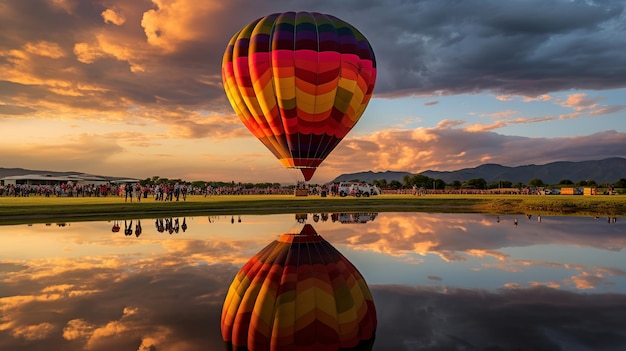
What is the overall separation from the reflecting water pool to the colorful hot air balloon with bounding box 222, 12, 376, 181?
9.88 metres

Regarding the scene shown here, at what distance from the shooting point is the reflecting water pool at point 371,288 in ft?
25.3

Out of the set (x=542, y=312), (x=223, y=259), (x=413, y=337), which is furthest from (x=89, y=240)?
(x=542, y=312)

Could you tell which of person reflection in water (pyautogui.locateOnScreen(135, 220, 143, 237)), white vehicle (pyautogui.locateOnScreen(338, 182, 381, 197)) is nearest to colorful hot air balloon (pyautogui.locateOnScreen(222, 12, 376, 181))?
person reflection in water (pyautogui.locateOnScreen(135, 220, 143, 237))

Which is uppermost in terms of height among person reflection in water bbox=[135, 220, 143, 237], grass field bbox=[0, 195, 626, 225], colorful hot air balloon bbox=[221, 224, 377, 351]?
grass field bbox=[0, 195, 626, 225]

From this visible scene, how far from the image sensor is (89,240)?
752 inches

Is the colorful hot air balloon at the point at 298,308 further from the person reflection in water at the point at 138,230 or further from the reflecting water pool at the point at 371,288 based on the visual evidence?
the person reflection in water at the point at 138,230

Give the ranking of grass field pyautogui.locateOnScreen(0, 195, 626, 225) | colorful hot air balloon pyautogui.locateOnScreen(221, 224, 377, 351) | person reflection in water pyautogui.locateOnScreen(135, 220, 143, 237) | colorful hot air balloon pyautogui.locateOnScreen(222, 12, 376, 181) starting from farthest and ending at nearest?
grass field pyautogui.locateOnScreen(0, 195, 626, 225) → colorful hot air balloon pyautogui.locateOnScreen(222, 12, 376, 181) → person reflection in water pyautogui.locateOnScreen(135, 220, 143, 237) → colorful hot air balloon pyautogui.locateOnScreen(221, 224, 377, 351)

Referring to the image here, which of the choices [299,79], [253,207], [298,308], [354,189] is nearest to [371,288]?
[298,308]

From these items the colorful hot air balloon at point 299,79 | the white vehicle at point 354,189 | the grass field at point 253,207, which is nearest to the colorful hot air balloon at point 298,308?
the colorful hot air balloon at point 299,79

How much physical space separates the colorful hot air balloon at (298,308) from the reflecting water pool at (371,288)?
1.02ft

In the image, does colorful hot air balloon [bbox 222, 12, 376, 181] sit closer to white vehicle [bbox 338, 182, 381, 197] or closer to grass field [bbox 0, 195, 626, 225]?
grass field [bbox 0, 195, 626, 225]

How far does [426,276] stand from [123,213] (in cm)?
2671

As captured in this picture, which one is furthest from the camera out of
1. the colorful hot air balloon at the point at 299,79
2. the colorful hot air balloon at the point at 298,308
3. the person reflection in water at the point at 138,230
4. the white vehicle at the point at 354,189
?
the white vehicle at the point at 354,189

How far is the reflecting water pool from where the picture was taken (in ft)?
25.3
